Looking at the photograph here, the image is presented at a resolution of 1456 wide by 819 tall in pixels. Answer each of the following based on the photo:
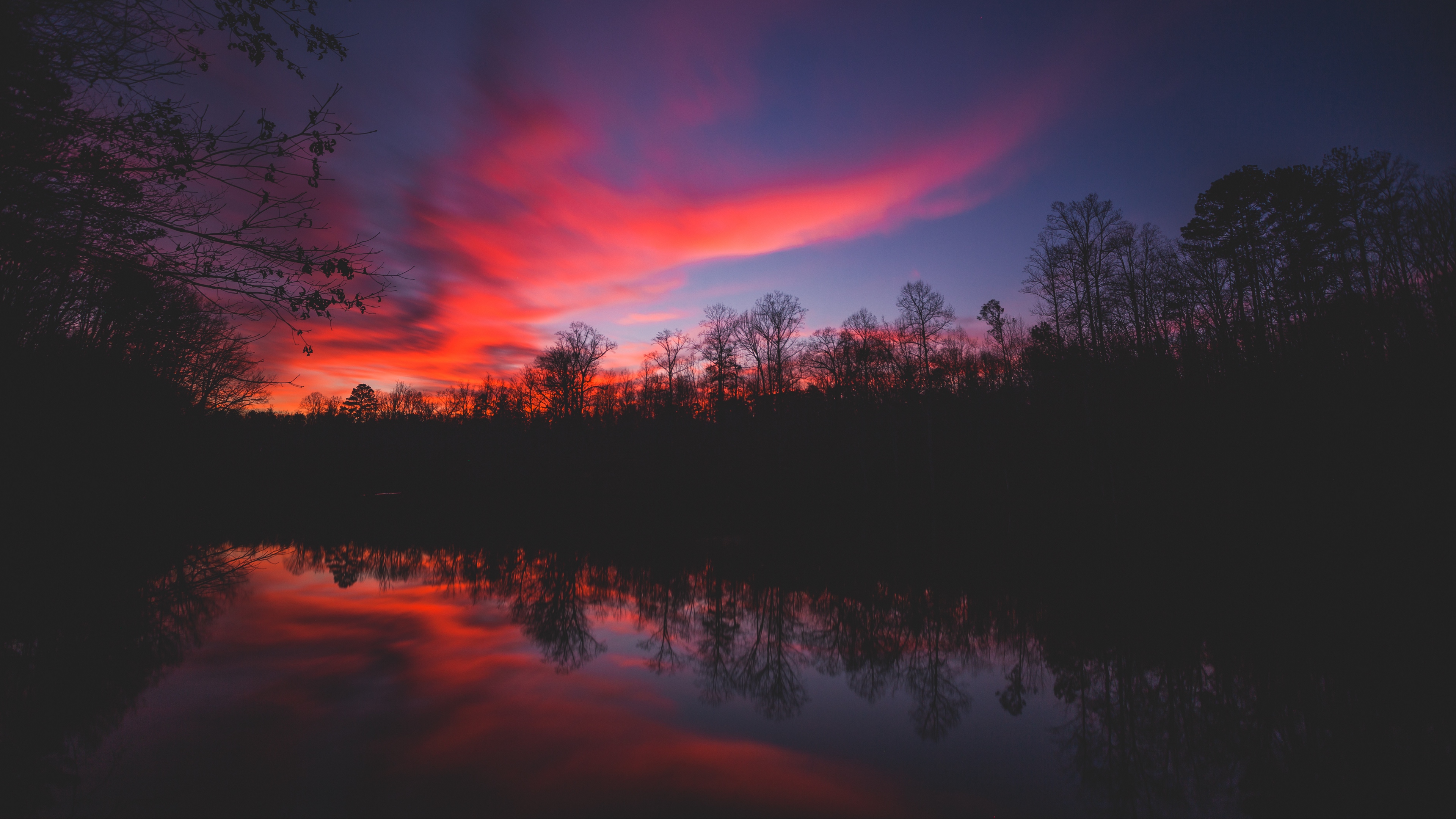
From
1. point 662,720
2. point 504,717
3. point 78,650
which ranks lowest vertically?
point 662,720

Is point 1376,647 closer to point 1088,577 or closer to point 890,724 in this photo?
point 1088,577

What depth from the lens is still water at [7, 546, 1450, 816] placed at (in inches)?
178

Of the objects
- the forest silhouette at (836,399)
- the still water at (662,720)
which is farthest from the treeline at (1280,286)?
the still water at (662,720)

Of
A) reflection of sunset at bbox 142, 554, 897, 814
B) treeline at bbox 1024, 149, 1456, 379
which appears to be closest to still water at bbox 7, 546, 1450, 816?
reflection of sunset at bbox 142, 554, 897, 814

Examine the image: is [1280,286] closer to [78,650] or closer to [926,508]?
[926,508]

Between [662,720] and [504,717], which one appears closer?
[504,717]

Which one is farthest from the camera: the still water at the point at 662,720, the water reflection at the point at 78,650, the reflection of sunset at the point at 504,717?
the water reflection at the point at 78,650

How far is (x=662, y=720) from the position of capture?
243 inches

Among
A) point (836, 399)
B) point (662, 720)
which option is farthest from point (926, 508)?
point (662, 720)

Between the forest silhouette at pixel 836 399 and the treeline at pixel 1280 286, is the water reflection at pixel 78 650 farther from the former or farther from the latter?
the treeline at pixel 1280 286

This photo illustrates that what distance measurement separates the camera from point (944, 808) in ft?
14.7

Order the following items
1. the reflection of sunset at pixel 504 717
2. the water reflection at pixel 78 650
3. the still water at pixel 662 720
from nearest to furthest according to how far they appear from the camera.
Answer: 1. the still water at pixel 662 720
2. the reflection of sunset at pixel 504 717
3. the water reflection at pixel 78 650

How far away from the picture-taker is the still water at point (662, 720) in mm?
4531

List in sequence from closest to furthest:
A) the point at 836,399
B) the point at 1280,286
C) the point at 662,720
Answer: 1. the point at 662,720
2. the point at 1280,286
3. the point at 836,399
